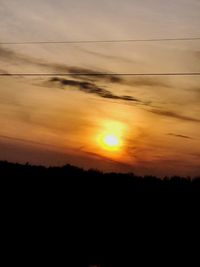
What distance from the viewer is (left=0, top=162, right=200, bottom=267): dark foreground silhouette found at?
3674 cm

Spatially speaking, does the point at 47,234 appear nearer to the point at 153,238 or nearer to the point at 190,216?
the point at 153,238

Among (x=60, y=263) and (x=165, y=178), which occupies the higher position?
(x=165, y=178)

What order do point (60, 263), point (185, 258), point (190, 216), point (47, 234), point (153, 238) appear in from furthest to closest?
point (190, 216)
point (153, 238)
point (47, 234)
point (185, 258)
point (60, 263)

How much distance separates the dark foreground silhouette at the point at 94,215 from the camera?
36.7m

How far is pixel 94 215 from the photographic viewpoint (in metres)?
67.1

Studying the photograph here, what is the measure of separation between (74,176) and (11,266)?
247 ft

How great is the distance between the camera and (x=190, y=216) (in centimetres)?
6328

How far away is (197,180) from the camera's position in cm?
8981

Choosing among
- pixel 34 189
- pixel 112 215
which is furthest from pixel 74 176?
pixel 112 215

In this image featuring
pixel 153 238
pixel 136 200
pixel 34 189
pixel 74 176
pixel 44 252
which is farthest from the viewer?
pixel 74 176

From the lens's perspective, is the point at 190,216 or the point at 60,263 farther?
the point at 190,216

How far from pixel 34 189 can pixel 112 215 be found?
20945mm

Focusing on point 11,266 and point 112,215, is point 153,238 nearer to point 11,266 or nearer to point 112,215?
point 112,215

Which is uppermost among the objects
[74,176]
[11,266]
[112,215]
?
[74,176]
